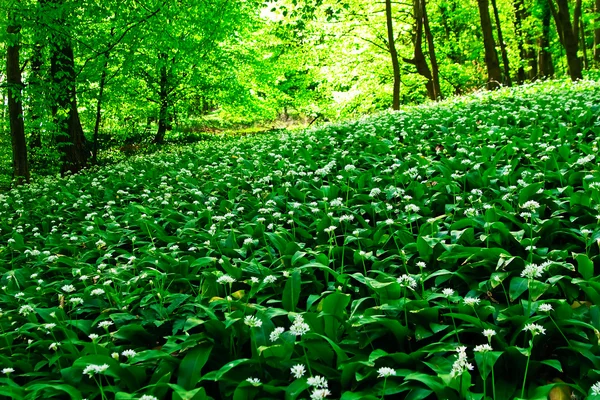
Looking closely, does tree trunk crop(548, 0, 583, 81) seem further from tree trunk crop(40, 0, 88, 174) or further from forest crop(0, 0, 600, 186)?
tree trunk crop(40, 0, 88, 174)

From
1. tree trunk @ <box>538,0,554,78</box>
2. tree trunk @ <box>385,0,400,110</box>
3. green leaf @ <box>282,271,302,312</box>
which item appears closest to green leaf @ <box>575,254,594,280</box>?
green leaf @ <box>282,271,302,312</box>

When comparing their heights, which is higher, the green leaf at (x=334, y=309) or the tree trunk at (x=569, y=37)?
the tree trunk at (x=569, y=37)

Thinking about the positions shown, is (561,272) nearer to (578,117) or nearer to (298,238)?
(298,238)

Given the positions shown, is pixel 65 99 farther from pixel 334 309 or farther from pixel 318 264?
pixel 334 309

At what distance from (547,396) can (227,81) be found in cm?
1558

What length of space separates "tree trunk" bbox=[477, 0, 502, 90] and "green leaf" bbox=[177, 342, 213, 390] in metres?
13.7

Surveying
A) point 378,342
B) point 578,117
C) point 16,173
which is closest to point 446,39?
point 578,117

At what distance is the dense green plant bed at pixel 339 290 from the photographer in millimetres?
1987

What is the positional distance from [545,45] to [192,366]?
86.8 ft

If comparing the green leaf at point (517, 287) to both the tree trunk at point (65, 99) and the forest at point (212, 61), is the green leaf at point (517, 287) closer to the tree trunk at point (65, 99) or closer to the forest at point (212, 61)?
the forest at point (212, 61)

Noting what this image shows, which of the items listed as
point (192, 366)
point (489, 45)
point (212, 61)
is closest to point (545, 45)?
point (489, 45)

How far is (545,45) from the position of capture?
76.1ft

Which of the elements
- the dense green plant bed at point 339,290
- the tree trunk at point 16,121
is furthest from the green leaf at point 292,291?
the tree trunk at point 16,121

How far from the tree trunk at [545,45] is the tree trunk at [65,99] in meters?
18.2
